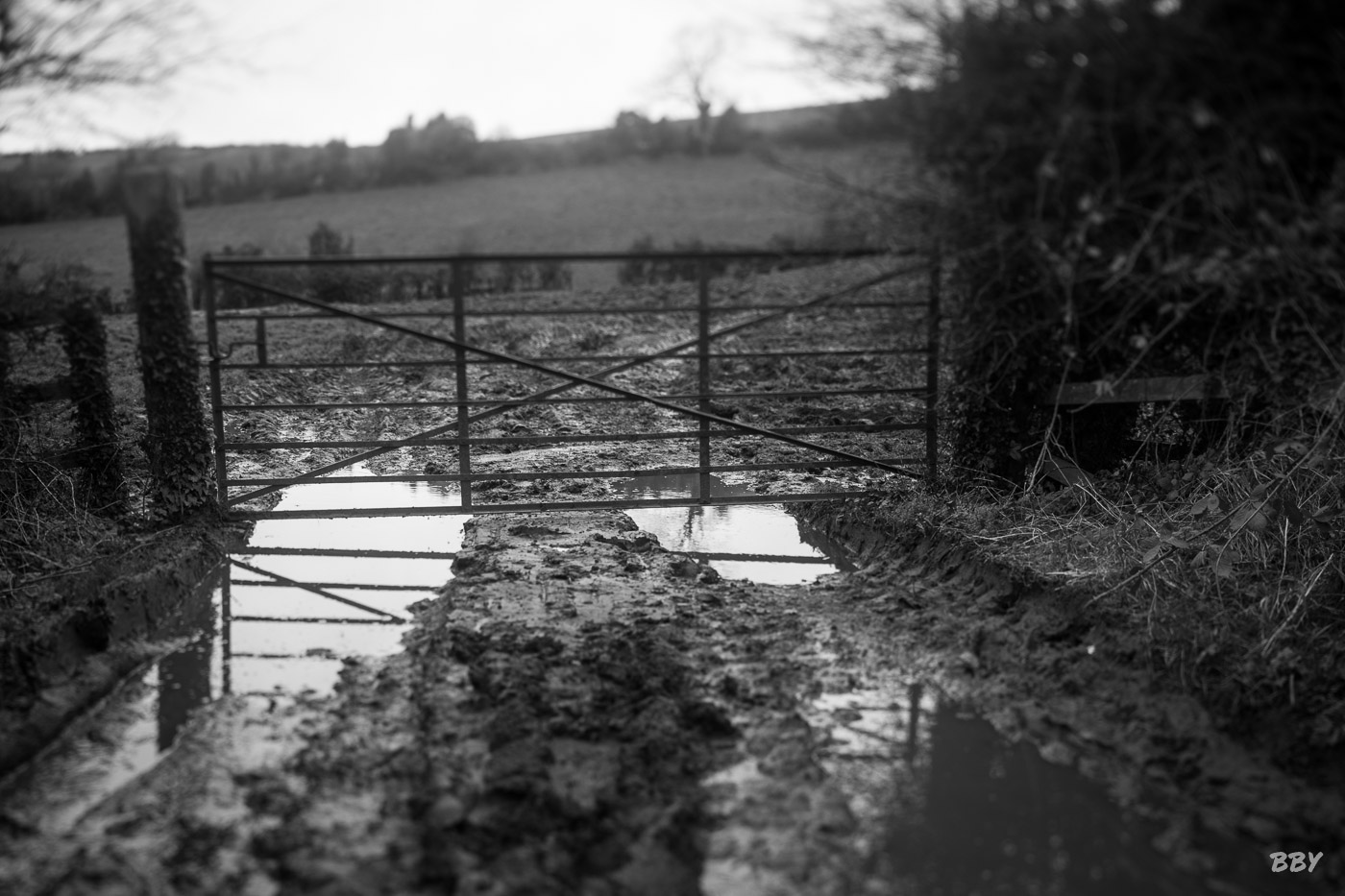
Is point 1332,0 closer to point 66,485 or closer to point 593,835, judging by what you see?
point 593,835

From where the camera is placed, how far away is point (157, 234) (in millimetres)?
6340

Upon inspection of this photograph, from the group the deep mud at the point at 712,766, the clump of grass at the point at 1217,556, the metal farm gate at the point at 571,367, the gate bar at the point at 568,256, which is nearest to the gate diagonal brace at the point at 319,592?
the deep mud at the point at 712,766

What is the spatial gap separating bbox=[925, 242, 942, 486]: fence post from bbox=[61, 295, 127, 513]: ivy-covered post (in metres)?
4.54

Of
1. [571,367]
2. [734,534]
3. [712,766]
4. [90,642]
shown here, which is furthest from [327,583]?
[571,367]

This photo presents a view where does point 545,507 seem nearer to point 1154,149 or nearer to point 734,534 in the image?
point 734,534

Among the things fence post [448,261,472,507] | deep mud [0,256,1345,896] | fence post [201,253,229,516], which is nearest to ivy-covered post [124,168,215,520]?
fence post [201,253,229,516]

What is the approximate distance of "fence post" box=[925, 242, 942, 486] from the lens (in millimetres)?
6000

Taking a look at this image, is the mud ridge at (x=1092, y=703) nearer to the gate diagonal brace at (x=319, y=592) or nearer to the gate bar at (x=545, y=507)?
the gate bar at (x=545, y=507)

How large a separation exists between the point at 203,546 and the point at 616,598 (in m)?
2.48

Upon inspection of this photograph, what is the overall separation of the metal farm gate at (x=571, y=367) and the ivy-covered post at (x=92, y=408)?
0.56m

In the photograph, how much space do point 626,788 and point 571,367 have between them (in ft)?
34.1

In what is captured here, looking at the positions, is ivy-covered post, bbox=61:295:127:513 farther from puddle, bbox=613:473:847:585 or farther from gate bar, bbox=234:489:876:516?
puddle, bbox=613:473:847:585

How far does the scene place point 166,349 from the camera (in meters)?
6.41

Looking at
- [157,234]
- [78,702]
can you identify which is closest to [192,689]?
[78,702]
